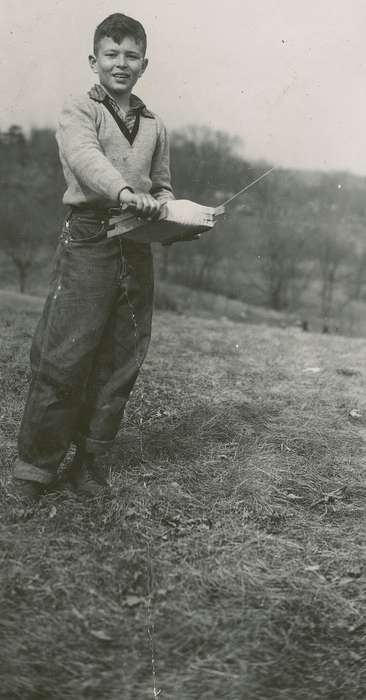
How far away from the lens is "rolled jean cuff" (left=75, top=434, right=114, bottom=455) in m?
2.93

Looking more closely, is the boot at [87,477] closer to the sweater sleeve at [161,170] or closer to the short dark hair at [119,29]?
the sweater sleeve at [161,170]

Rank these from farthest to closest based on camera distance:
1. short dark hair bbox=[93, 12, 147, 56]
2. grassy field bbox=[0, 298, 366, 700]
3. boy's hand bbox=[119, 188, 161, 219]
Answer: short dark hair bbox=[93, 12, 147, 56], boy's hand bbox=[119, 188, 161, 219], grassy field bbox=[0, 298, 366, 700]

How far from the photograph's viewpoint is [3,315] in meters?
6.24

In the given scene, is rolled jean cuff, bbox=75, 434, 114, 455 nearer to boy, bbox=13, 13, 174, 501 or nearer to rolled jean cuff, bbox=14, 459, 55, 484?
boy, bbox=13, 13, 174, 501

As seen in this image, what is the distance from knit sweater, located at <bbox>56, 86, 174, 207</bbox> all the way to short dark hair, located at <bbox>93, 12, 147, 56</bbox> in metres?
0.20

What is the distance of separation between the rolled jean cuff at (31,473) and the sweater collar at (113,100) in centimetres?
154

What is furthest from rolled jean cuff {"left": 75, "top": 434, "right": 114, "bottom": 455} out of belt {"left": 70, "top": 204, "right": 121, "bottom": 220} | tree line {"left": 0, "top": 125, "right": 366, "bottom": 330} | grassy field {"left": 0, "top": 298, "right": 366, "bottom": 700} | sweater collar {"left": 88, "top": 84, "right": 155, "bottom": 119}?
tree line {"left": 0, "top": 125, "right": 366, "bottom": 330}

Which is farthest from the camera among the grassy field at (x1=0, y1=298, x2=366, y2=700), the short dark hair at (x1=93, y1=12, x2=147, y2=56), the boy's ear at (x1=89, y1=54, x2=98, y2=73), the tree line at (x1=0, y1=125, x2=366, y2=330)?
the tree line at (x1=0, y1=125, x2=366, y2=330)

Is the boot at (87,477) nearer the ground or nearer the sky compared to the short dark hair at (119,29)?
nearer the ground

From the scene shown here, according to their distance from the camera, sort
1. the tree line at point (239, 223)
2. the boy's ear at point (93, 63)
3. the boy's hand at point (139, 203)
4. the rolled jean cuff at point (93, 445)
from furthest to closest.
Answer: the tree line at point (239, 223), the rolled jean cuff at point (93, 445), the boy's ear at point (93, 63), the boy's hand at point (139, 203)

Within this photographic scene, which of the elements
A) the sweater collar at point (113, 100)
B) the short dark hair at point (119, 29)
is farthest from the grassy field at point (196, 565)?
the short dark hair at point (119, 29)

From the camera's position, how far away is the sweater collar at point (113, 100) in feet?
8.57

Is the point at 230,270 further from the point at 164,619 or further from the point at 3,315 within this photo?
the point at 164,619

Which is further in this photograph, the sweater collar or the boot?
the boot
